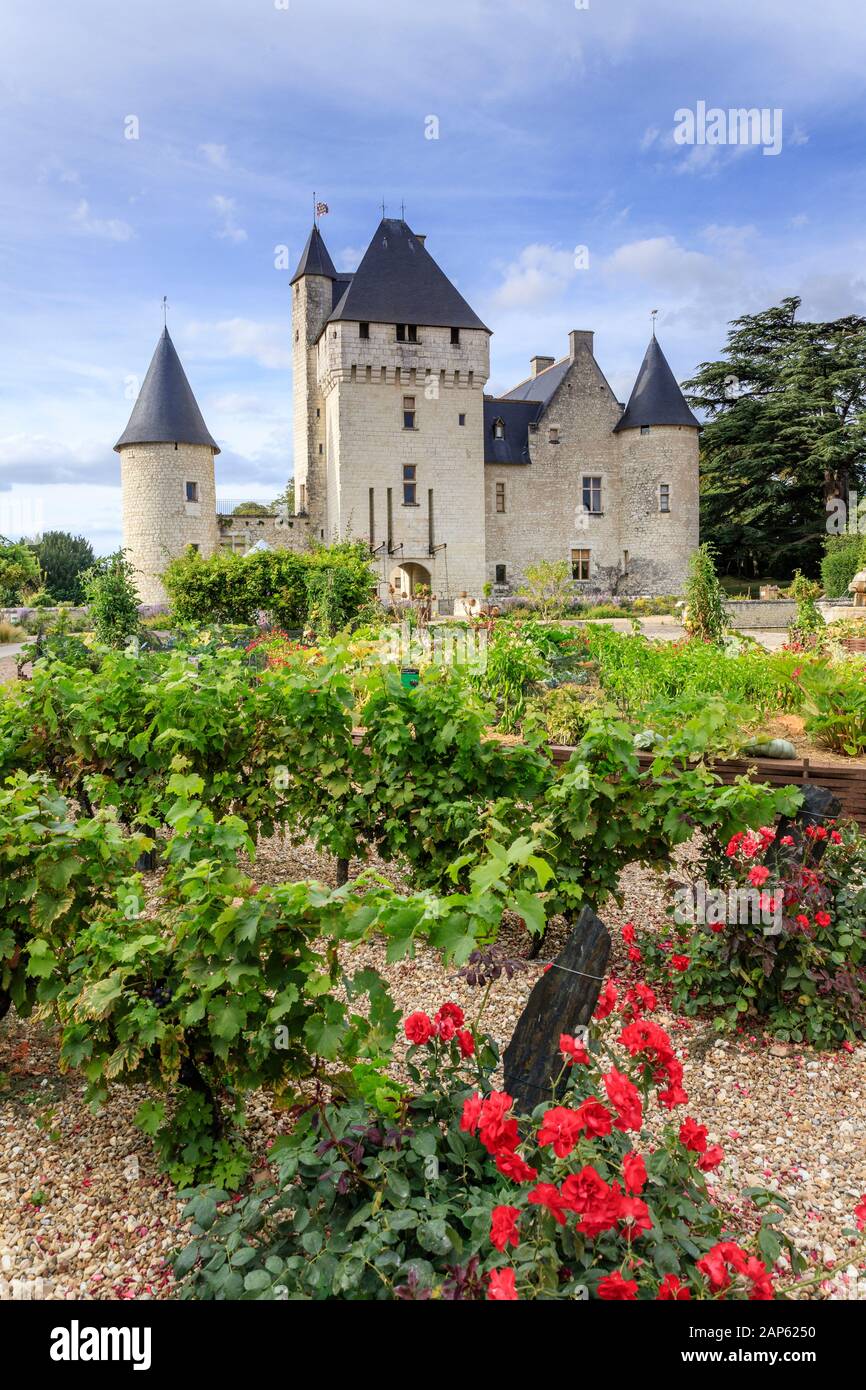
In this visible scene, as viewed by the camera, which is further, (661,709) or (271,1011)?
(661,709)

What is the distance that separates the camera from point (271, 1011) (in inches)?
78.7

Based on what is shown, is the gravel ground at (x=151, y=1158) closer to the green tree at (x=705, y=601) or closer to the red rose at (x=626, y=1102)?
→ the red rose at (x=626, y=1102)

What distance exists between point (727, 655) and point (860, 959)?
5690mm

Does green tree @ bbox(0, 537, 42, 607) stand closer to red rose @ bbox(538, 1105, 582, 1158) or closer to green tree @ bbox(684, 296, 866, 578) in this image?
green tree @ bbox(684, 296, 866, 578)

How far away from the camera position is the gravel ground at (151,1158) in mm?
2119

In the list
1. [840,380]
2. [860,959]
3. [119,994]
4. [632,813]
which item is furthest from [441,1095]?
[840,380]

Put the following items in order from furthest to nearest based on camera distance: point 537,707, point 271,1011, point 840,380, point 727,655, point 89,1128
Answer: point 840,380 < point 727,655 < point 537,707 < point 89,1128 < point 271,1011

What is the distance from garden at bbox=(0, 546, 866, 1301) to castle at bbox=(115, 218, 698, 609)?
972 inches

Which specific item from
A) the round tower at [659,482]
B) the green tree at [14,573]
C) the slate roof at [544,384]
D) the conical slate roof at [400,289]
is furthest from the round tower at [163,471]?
the round tower at [659,482]

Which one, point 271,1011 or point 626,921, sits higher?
point 271,1011

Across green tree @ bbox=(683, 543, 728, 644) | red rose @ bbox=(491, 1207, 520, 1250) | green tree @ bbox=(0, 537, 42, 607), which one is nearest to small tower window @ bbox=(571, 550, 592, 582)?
green tree @ bbox=(0, 537, 42, 607)

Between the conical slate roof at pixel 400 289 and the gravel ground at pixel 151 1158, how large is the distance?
2866cm
